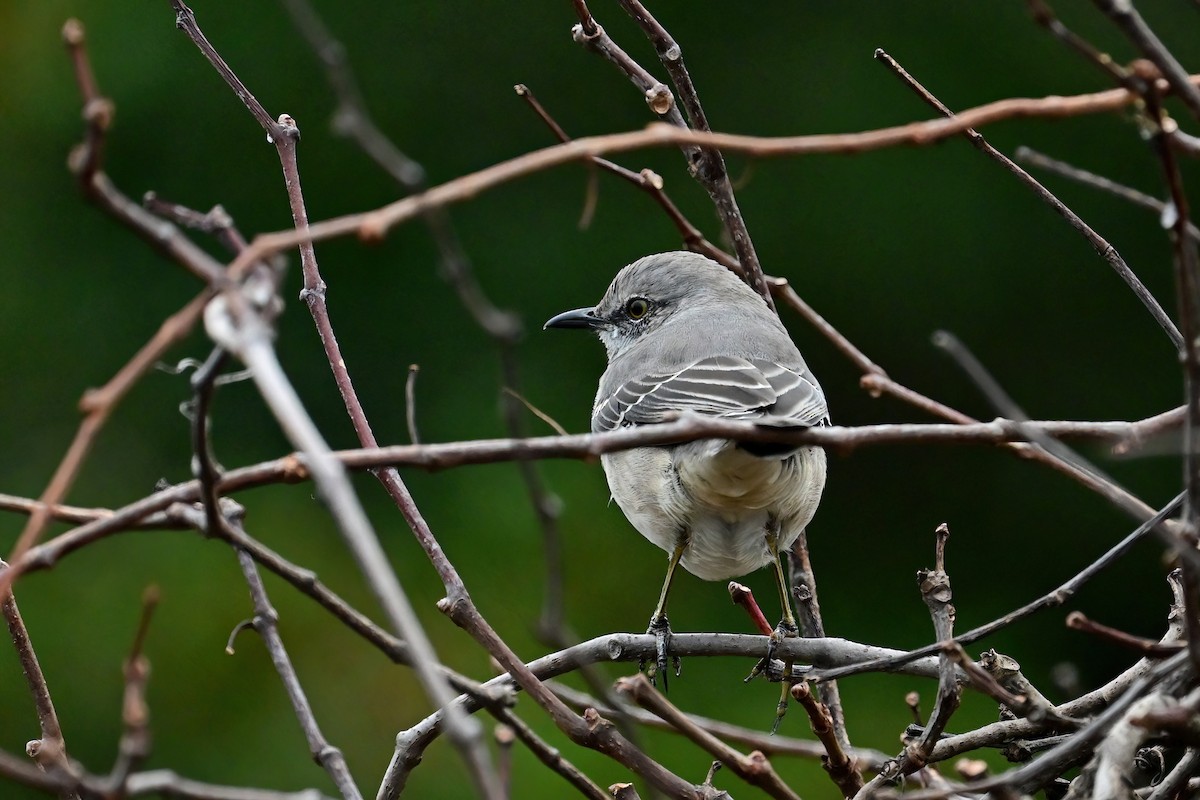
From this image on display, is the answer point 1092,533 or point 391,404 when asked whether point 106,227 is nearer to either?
point 391,404

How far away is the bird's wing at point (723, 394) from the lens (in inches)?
123

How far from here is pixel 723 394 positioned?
3.24 m

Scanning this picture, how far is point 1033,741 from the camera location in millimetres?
2000

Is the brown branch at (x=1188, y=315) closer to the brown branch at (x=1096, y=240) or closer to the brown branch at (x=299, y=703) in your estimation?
the brown branch at (x=1096, y=240)

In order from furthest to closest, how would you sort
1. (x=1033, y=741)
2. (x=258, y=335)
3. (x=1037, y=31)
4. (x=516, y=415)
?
(x=1037, y=31) < (x=1033, y=741) < (x=516, y=415) < (x=258, y=335)

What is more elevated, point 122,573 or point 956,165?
point 956,165

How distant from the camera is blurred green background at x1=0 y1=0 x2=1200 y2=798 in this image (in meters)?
6.45

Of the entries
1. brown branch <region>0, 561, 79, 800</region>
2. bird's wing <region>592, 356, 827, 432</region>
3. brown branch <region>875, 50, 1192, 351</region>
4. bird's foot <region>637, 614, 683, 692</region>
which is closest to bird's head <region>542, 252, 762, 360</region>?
bird's wing <region>592, 356, 827, 432</region>

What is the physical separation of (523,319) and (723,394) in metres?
3.69

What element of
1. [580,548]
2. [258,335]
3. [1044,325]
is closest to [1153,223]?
[1044,325]

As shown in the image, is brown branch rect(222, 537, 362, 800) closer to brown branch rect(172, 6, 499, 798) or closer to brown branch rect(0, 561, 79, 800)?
brown branch rect(0, 561, 79, 800)

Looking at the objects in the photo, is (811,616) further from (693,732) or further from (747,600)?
(693,732)

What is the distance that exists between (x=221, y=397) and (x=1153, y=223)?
4.76 metres

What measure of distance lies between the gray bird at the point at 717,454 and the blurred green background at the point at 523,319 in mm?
2588
